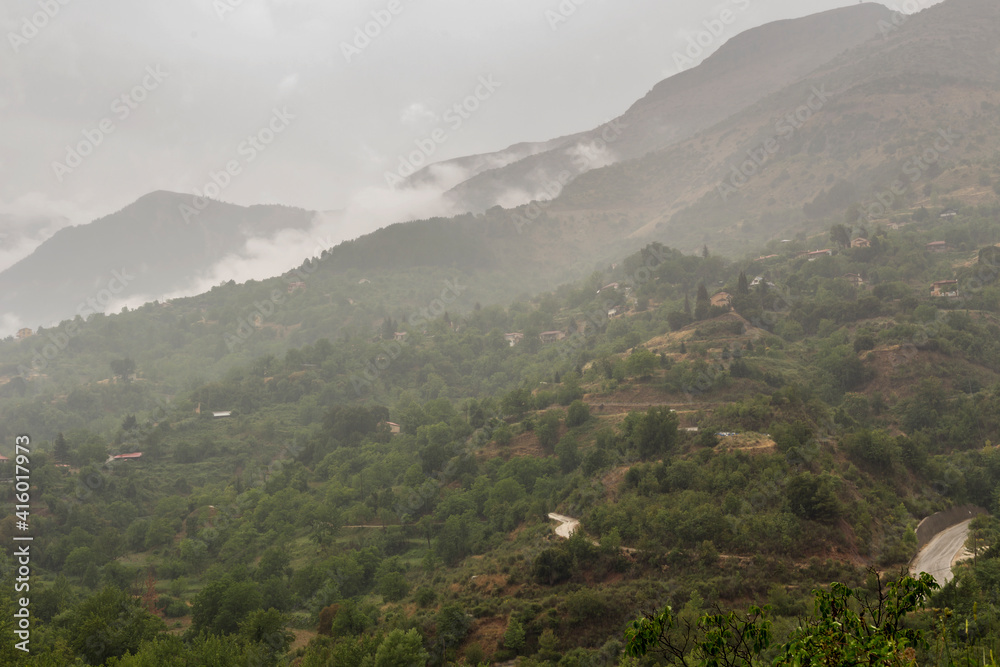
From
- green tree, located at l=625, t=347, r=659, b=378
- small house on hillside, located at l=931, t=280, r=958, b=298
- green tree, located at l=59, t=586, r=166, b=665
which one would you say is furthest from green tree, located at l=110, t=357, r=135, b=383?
small house on hillside, located at l=931, t=280, r=958, b=298

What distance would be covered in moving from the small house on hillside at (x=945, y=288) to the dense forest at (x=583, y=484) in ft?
1.21

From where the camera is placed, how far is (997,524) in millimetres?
43500

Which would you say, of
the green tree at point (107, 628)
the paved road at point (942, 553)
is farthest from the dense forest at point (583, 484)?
the paved road at point (942, 553)

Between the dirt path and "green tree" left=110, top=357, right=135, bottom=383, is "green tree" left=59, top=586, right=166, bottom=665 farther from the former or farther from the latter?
"green tree" left=110, top=357, right=135, bottom=383

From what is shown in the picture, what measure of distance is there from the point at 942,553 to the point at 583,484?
28.2m

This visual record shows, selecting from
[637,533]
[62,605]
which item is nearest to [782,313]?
[637,533]

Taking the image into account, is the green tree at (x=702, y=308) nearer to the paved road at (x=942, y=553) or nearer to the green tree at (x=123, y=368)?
the paved road at (x=942, y=553)

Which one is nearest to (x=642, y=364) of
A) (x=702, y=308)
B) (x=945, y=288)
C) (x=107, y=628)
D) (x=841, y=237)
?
(x=702, y=308)

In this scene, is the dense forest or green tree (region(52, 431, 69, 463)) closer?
the dense forest

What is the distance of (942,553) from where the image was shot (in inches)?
1651

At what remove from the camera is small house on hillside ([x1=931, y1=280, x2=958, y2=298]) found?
273ft

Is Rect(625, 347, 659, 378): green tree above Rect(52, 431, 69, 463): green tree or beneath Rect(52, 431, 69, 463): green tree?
beneath

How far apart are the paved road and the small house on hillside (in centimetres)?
4823

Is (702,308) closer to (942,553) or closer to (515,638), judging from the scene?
(942,553)
